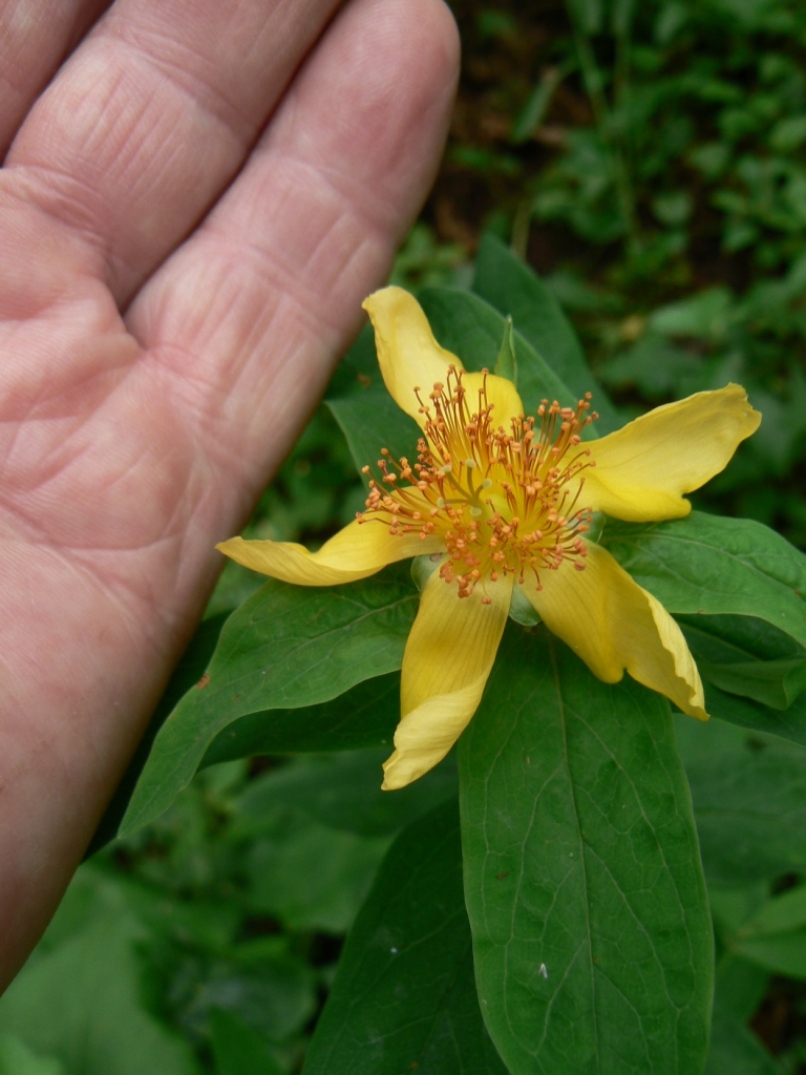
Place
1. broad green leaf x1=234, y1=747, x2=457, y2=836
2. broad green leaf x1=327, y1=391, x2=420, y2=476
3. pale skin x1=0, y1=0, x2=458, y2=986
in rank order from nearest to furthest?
broad green leaf x1=327, y1=391, x2=420, y2=476
pale skin x1=0, y1=0, x2=458, y2=986
broad green leaf x1=234, y1=747, x2=457, y2=836

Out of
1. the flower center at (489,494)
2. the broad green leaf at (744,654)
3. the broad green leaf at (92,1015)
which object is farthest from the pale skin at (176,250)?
the broad green leaf at (744,654)

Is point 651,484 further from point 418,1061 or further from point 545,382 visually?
point 418,1061

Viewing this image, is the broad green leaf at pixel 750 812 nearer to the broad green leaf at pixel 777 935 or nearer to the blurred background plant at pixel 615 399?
the blurred background plant at pixel 615 399

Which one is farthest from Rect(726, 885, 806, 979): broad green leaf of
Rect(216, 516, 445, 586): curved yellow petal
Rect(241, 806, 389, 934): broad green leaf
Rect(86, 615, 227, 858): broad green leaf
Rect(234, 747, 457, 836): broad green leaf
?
Rect(86, 615, 227, 858): broad green leaf

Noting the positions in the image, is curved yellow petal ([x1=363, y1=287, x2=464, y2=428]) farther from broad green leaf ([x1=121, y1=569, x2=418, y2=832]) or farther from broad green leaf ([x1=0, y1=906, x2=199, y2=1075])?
broad green leaf ([x1=0, y1=906, x2=199, y2=1075])

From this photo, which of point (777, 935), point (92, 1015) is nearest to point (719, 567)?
point (777, 935)

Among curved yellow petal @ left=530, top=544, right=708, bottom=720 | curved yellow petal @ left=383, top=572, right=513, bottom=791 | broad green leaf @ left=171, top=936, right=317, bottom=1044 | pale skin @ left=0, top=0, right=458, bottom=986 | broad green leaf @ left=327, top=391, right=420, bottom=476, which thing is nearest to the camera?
curved yellow petal @ left=530, top=544, right=708, bottom=720

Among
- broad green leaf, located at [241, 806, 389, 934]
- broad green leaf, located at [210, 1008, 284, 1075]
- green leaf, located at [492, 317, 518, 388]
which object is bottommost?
broad green leaf, located at [241, 806, 389, 934]

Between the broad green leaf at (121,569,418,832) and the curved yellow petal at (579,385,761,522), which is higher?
the curved yellow petal at (579,385,761,522)
